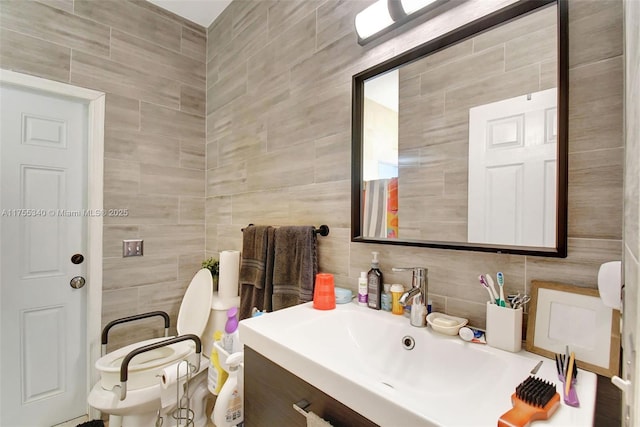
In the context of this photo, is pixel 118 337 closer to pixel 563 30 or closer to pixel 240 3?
pixel 240 3

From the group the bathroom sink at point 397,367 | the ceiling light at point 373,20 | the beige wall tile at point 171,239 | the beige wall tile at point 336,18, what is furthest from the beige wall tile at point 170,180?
the ceiling light at point 373,20

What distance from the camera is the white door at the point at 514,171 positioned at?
29.9 inches

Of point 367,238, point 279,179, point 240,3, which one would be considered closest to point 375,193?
point 367,238

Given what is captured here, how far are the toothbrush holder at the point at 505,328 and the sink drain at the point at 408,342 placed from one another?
199mm

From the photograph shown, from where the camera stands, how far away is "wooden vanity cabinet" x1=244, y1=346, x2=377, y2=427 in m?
0.65

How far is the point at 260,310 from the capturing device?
1436 mm

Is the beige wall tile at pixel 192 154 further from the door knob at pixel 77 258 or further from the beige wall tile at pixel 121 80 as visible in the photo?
the door knob at pixel 77 258

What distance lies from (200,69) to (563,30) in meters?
2.19

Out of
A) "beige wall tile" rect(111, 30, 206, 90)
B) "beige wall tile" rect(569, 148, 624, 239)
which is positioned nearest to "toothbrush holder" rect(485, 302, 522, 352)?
"beige wall tile" rect(569, 148, 624, 239)

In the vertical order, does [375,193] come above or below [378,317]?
above

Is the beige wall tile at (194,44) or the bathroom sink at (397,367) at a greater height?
the beige wall tile at (194,44)

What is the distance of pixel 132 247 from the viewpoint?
1.90 m

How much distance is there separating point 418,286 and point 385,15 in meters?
0.96

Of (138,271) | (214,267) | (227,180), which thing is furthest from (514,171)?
(138,271)
